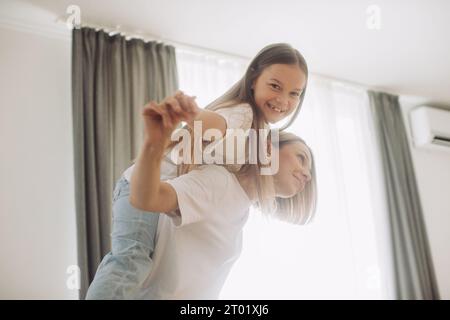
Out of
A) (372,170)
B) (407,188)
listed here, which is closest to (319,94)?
(372,170)

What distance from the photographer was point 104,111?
161 centimetres

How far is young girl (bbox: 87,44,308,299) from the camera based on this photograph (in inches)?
26.0

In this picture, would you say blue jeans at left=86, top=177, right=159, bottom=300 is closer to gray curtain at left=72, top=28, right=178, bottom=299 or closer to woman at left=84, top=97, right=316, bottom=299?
woman at left=84, top=97, right=316, bottom=299

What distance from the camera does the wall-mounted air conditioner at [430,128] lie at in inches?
102

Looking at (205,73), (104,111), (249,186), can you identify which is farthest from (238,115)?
(205,73)

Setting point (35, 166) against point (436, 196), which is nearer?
point (35, 166)

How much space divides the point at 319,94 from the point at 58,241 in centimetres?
142

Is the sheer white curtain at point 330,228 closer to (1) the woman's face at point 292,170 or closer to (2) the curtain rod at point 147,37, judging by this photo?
(2) the curtain rod at point 147,37

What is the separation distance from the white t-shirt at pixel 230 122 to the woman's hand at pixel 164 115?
0.17m

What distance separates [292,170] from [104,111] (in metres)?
0.98

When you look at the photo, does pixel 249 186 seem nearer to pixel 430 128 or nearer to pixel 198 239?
pixel 198 239

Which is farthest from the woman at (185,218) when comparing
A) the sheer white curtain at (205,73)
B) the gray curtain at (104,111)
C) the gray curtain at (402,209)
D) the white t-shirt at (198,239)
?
the gray curtain at (402,209)

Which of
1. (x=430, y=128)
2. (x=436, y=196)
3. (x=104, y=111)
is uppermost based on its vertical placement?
(x=430, y=128)

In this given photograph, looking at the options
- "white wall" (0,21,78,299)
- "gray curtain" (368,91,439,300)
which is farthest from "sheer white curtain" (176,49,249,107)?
"gray curtain" (368,91,439,300)
